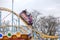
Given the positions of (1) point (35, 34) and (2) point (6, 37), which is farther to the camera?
(1) point (35, 34)

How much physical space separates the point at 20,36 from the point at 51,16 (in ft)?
55.8

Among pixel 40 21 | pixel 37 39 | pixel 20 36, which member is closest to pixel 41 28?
pixel 40 21

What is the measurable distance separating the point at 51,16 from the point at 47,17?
664 millimetres

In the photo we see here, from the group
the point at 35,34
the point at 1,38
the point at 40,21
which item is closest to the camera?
the point at 1,38

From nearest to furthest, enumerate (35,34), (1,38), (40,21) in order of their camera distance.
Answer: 1. (1,38)
2. (35,34)
3. (40,21)

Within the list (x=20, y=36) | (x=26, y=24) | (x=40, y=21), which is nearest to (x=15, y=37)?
(x=20, y=36)

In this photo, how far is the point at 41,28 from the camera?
101 ft

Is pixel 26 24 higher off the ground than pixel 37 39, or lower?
higher

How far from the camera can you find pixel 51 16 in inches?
1209

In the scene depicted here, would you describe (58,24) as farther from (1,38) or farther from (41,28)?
(1,38)

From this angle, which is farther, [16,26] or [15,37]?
[16,26]

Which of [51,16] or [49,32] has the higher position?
[51,16]

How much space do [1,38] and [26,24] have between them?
19.8 feet

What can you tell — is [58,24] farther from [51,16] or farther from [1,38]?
[1,38]
